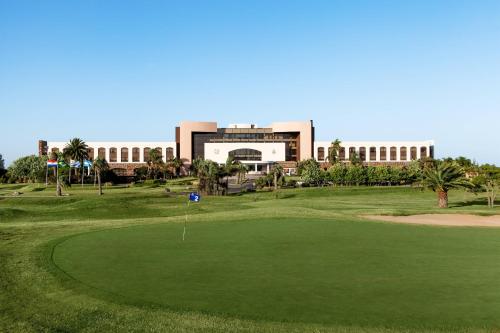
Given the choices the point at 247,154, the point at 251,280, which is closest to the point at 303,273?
the point at 251,280

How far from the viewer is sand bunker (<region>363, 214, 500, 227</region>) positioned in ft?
124

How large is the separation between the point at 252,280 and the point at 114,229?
18480 millimetres

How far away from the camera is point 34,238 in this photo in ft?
91.0

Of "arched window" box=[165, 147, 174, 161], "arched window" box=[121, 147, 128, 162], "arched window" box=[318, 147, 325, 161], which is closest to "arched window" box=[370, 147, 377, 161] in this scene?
"arched window" box=[318, 147, 325, 161]

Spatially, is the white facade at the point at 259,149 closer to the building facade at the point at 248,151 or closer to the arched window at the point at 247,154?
the building facade at the point at 248,151

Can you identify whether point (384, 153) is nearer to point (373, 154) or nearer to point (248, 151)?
point (373, 154)

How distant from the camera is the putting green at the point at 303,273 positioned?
13.4m

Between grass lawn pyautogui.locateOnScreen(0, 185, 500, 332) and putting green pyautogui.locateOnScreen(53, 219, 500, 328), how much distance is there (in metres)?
0.05

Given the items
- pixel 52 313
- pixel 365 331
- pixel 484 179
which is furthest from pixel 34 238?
pixel 484 179

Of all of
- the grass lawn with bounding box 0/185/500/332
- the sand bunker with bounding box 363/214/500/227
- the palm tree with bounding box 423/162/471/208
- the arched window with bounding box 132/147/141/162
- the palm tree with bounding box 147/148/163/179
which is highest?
the arched window with bounding box 132/147/141/162

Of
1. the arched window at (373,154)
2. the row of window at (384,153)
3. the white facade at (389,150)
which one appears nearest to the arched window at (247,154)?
the white facade at (389,150)

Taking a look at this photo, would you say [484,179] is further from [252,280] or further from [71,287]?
[71,287]

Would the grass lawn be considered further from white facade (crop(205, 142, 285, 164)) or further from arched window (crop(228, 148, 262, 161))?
arched window (crop(228, 148, 262, 161))

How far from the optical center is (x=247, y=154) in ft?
644
